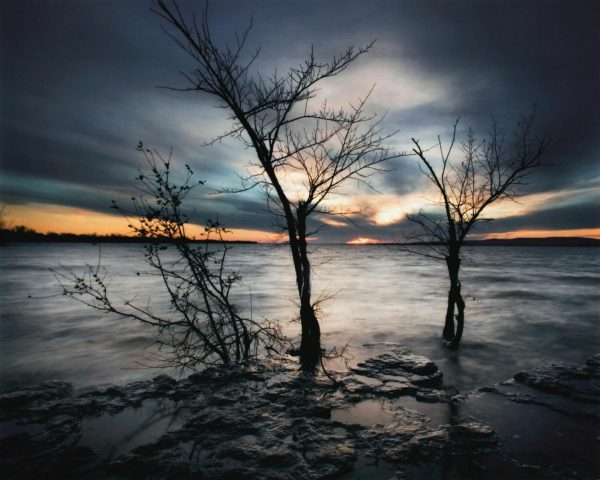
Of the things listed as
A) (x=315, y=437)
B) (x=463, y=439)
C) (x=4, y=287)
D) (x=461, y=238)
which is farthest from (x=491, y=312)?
(x=4, y=287)

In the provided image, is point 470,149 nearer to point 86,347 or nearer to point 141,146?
point 141,146

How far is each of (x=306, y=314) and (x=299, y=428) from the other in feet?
11.1

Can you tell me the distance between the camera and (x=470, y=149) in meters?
9.52

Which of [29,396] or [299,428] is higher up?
[299,428]

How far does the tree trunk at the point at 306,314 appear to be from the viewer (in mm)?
8469

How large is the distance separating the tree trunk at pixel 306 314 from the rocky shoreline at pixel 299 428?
0.54 meters

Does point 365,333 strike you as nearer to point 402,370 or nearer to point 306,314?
point 402,370

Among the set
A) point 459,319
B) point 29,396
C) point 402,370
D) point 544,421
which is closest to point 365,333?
point 459,319

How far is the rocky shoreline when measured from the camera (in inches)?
185

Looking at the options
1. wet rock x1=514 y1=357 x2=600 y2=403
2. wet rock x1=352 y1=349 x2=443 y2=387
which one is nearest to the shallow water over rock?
wet rock x1=352 y1=349 x2=443 y2=387

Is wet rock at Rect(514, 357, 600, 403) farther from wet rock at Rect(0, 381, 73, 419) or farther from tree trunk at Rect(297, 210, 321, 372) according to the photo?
wet rock at Rect(0, 381, 73, 419)

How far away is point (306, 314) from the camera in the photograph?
28.3 ft

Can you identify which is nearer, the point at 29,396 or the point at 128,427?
the point at 128,427

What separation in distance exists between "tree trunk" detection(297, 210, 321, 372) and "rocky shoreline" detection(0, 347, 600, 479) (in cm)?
54
